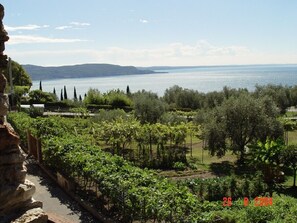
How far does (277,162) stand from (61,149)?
12.6 m

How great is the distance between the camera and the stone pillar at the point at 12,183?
22.7 ft

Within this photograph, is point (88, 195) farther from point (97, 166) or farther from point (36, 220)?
point (36, 220)

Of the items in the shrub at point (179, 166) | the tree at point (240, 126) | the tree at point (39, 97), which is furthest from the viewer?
the tree at point (39, 97)

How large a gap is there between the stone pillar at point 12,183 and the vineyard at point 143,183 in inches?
199

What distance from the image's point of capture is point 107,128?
28.4m

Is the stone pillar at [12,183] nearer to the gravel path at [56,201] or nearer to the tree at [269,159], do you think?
the gravel path at [56,201]

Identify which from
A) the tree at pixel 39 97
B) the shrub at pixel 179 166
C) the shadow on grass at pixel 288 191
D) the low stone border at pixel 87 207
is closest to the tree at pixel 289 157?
the shadow on grass at pixel 288 191

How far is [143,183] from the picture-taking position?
1380 centimetres

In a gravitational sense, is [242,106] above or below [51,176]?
above

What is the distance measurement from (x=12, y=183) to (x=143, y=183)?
7.24 m

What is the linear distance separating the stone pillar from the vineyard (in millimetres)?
5053

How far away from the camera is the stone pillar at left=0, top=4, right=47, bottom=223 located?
6914 millimetres

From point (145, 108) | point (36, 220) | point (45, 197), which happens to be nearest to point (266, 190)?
point (45, 197)

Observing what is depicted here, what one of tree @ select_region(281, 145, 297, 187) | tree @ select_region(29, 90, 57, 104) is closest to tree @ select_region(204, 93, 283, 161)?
tree @ select_region(281, 145, 297, 187)
